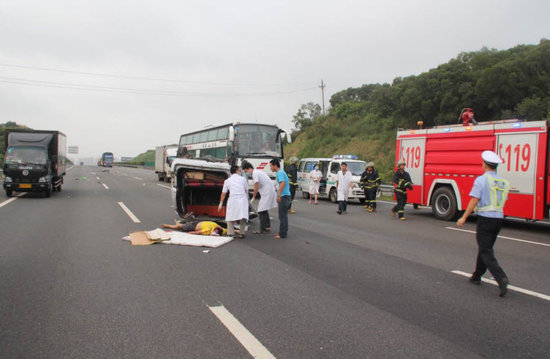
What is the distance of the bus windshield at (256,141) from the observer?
20172 millimetres

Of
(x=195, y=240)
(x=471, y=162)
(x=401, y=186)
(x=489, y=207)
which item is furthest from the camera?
(x=401, y=186)

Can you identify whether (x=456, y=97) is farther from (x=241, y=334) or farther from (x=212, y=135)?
(x=241, y=334)

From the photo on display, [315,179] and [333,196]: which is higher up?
[315,179]

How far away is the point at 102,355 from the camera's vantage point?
3691mm

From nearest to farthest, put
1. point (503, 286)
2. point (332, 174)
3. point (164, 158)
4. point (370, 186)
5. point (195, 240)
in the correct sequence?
point (503, 286), point (195, 240), point (370, 186), point (332, 174), point (164, 158)

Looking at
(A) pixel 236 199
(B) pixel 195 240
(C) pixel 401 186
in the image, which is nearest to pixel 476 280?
(A) pixel 236 199

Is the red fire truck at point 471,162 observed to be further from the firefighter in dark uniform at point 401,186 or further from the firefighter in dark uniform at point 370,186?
the firefighter in dark uniform at point 370,186

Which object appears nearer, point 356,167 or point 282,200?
point 282,200

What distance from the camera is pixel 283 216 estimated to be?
9.74 metres

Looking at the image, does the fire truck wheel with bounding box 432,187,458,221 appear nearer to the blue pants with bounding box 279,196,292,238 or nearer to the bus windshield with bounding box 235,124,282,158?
the blue pants with bounding box 279,196,292,238

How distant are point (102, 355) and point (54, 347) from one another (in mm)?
505

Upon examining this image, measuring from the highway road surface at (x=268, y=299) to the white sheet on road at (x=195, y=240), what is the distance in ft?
0.74

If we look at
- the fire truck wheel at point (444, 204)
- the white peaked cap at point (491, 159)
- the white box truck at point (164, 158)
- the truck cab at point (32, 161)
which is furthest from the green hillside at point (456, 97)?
the truck cab at point (32, 161)

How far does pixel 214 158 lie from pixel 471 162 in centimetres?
747
